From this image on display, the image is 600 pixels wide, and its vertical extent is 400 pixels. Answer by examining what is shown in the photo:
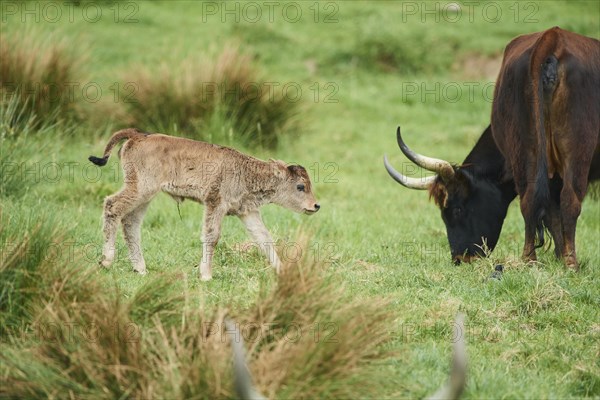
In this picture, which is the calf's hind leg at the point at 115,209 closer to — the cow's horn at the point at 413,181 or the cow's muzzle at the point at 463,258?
the cow's horn at the point at 413,181

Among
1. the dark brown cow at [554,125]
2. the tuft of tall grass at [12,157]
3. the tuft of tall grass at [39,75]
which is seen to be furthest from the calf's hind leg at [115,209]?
the tuft of tall grass at [39,75]

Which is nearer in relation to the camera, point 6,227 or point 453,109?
point 6,227

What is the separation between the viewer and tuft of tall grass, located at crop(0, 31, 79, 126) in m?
11.3

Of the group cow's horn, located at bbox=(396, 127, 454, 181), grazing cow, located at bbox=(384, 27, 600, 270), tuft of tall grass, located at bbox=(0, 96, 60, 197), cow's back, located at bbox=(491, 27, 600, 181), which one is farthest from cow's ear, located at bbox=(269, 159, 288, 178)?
tuft of tall grass, located at bbox=(0, 96, 60, 197)

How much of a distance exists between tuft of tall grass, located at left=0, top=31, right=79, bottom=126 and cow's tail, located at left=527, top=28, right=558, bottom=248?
240 inches

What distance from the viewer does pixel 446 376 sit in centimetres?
516

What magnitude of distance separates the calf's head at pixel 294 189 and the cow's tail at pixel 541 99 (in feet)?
5.57

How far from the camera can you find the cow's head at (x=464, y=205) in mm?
8062

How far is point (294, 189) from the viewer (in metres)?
7.17

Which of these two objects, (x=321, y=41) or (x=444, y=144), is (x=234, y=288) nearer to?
(x=444, y=144)

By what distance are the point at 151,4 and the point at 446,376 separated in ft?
46.0

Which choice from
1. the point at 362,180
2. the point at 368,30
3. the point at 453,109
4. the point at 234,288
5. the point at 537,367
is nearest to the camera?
the point at 537,367

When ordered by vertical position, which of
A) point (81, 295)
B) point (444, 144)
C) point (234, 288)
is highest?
point (81, 295)

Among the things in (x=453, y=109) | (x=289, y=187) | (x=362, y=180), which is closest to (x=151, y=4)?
(x=453, y=109)
